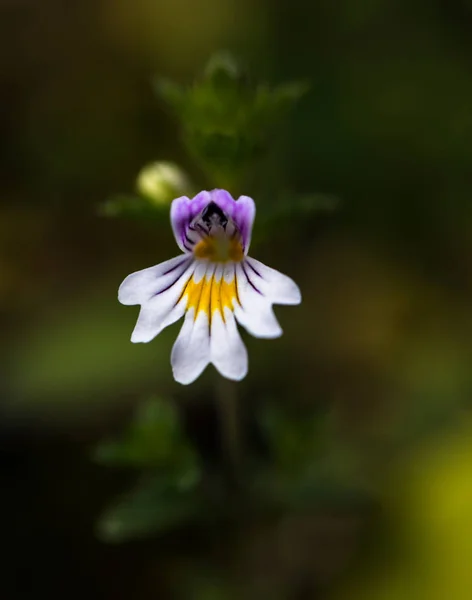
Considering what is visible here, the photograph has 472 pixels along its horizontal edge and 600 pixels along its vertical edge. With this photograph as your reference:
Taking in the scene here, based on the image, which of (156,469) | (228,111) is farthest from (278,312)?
Answer: (228,111)

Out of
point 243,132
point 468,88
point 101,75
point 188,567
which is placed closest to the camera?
point 243,132

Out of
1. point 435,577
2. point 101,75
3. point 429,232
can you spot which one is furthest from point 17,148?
point 435,577

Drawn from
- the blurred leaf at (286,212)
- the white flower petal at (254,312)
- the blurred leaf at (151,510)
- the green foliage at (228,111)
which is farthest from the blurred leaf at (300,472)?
the green foliage at (228,111)

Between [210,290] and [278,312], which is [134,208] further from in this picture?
[278,312]

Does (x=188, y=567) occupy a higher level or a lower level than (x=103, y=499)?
lower

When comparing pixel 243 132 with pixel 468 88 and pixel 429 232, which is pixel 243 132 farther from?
pixel 468 88

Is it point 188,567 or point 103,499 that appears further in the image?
point 103,499
